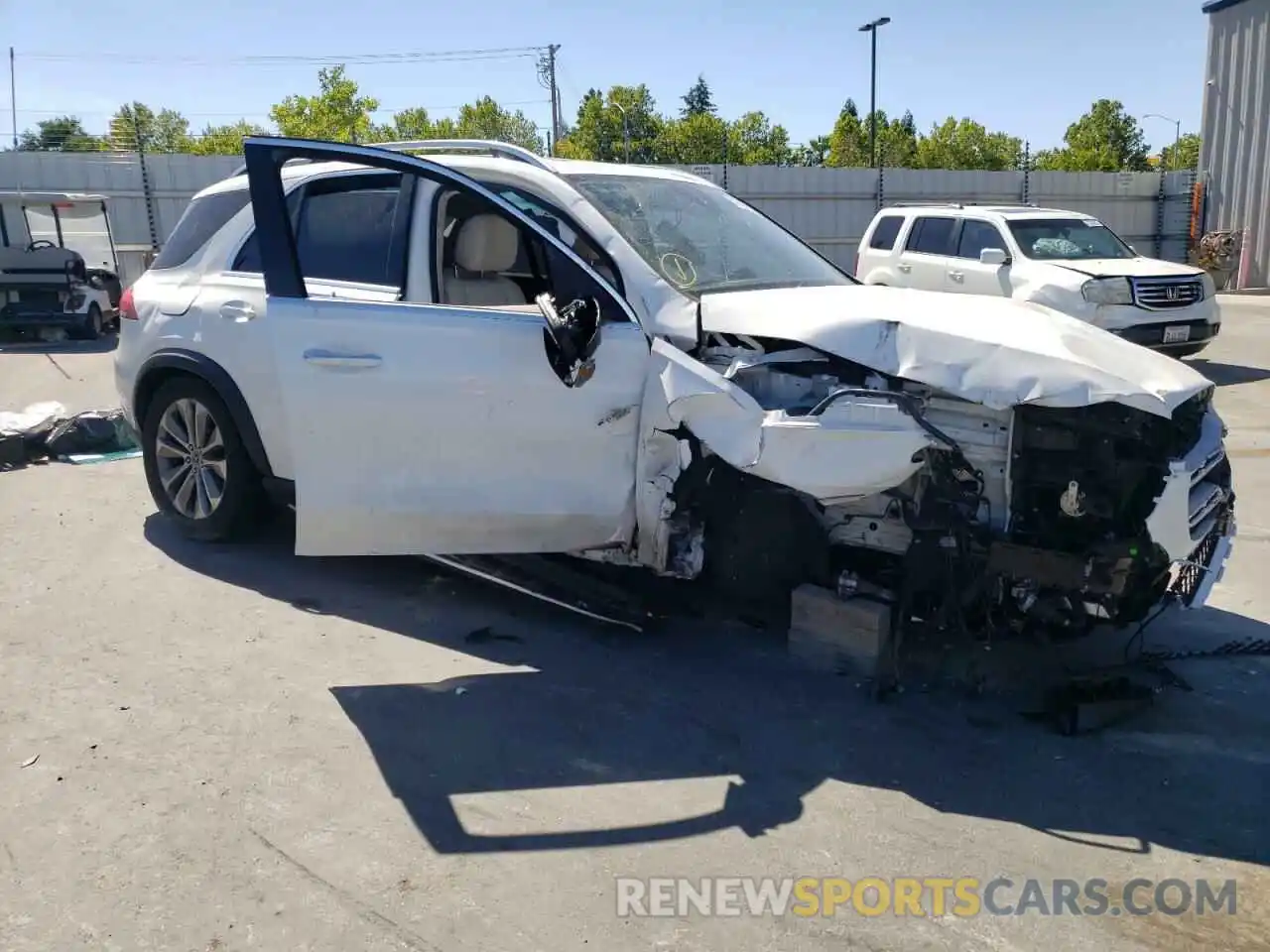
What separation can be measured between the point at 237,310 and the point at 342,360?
1.17 metres

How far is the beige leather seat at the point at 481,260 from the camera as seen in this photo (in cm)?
478

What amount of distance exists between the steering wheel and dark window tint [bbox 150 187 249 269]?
243 cm

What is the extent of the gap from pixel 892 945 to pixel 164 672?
2.96 metres

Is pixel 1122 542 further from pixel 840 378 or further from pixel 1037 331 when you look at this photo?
pixel 840 378

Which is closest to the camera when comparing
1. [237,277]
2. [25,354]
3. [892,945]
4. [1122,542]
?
[892,945]

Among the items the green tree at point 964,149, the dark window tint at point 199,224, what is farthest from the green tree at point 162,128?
the dark window tint at point 199,224

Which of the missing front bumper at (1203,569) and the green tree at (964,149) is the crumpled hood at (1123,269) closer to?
the missing front bumper at (1203,569)

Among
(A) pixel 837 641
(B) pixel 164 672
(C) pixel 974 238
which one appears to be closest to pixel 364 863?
(B) pixel 164 672

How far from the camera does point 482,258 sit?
4812 millimetres

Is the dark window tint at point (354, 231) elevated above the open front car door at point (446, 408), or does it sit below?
above

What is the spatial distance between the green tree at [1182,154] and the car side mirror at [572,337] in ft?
237

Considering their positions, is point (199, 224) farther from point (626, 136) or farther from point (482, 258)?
point (626, 136)

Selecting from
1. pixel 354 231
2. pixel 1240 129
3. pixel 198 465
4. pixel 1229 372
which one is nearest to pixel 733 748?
pixel 354 231

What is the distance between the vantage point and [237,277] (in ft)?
17.8
